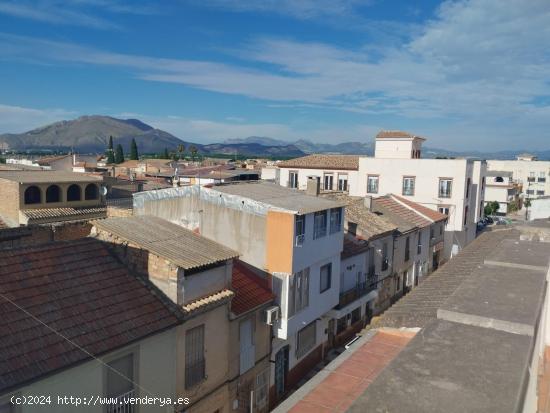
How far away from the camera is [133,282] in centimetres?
1327

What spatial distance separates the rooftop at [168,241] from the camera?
44.2ft

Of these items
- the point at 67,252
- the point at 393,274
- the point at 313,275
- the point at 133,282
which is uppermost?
the point at 67,252

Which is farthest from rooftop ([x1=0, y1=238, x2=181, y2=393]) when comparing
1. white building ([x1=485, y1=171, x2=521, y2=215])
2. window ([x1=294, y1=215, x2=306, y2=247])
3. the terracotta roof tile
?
white building ([x1=485, y1=171, x2=521, y2=215])

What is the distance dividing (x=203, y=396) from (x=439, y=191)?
3243cm

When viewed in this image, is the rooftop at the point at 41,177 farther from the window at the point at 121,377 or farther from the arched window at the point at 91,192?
the window at the point at 121,377

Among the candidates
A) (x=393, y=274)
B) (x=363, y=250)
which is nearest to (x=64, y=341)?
(x=363, y=250)

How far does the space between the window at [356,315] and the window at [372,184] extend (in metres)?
19.4

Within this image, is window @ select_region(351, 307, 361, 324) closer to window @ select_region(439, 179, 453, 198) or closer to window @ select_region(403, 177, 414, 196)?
window @ select_region(439, 179, 453, 198)

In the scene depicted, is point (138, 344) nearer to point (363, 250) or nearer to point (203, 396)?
point (203, 396)

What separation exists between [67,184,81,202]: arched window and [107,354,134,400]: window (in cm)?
2619

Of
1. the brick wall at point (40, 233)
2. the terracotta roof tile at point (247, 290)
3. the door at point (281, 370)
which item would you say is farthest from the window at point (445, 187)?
the brick wall at point (40, 233)

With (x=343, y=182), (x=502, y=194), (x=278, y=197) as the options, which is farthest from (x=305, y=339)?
(x=502, y=194)

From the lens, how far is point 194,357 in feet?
44.5

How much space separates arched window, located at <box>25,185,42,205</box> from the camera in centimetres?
3173
